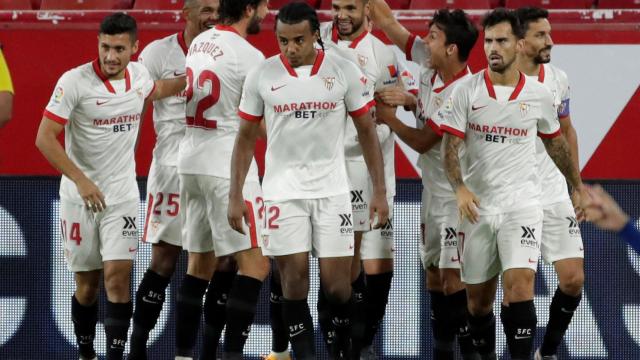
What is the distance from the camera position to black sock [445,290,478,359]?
855 cm

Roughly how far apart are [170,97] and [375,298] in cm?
191

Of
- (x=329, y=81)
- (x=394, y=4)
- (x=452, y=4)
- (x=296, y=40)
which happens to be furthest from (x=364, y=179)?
(x=394, y=4)

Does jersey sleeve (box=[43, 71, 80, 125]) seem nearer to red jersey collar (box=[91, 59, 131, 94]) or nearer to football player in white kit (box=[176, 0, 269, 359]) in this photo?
red jersey collar (box=[91, 59, 131, 94])

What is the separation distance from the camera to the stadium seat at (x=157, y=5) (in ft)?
33.4

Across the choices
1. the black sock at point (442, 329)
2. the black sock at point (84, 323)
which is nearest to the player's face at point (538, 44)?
the black sock at point (442, 329)

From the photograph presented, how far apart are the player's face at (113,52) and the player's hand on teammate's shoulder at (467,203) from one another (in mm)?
2232

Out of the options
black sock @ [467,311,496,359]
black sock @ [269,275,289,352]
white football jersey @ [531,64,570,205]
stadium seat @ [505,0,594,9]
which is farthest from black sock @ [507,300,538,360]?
stadium seat @ [505,0,594,9]

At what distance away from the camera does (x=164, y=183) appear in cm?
877

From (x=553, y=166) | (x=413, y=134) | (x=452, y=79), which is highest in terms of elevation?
(x=452, y=79)

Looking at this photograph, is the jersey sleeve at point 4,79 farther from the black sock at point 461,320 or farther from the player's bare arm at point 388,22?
the black sock at point 461,320

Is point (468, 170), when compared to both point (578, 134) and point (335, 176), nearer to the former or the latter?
point (335, 176)

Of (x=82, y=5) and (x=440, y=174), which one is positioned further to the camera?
(x=82, y=5)

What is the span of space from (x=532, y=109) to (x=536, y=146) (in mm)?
866

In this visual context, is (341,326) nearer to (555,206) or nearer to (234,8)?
(555,206)
